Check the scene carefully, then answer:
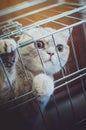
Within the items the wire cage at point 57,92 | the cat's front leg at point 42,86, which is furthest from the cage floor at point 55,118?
the cat's front leg at point 42,86

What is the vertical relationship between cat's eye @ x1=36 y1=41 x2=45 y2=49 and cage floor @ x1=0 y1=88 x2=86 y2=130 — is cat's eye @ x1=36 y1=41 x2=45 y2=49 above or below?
above

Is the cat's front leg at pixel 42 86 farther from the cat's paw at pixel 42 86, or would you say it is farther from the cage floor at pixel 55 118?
the cage floor at pixel 55 118

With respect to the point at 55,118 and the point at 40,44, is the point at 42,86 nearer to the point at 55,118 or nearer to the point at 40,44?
the point at 40,44

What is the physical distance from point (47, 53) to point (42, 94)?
0.13m

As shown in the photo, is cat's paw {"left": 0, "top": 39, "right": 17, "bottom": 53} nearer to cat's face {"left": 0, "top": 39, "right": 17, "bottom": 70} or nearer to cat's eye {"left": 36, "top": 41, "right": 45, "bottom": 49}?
cat's face {"left": 0, "top": 39, "right": 17, "bottom": 70}

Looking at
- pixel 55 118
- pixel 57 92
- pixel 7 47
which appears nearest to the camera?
pixel 7 47

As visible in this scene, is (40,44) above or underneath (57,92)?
above

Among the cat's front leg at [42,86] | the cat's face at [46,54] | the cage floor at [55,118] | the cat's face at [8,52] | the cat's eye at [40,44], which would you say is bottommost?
the cage floor at [55,118]

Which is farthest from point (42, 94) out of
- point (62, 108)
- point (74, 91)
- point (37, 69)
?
point (74, 91)

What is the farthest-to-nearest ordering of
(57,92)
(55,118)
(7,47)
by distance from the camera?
(57,92)
(55,118)
(7,47)

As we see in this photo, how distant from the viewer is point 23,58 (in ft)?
2.23

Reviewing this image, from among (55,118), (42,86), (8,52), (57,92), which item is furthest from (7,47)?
(57,92)

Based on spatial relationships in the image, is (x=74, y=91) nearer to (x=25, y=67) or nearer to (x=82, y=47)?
(x=82, y=47)

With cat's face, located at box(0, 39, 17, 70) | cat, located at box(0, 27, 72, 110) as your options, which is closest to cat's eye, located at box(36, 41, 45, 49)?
cat, located at box(0, 27, 72, 110)
